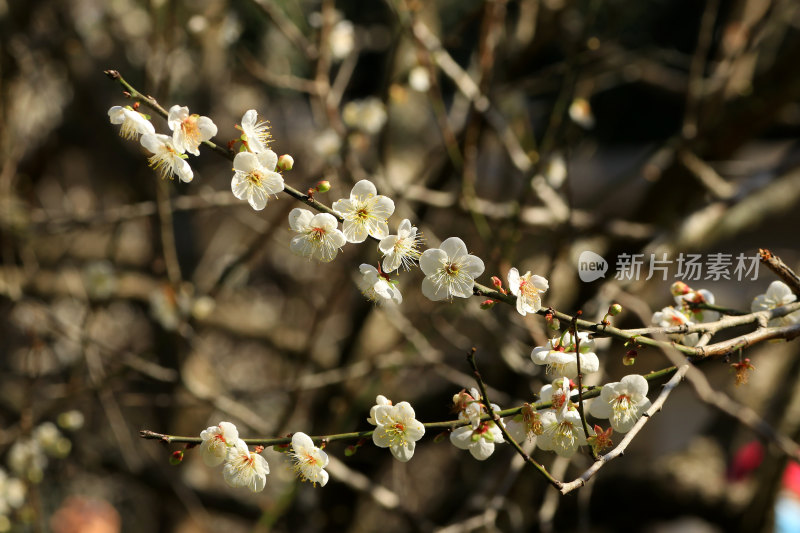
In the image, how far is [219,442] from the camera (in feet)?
3.04

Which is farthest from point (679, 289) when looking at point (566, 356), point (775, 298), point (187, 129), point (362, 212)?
point (187, 129)

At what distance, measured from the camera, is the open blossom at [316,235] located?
87 cm

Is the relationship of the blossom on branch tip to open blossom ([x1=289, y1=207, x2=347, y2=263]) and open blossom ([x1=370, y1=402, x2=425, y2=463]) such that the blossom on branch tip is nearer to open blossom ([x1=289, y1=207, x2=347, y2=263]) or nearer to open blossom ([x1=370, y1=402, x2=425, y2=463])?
open blossom ([x1=370, y1=402, x2=425, y2=463])

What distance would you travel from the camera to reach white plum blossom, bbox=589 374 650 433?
34.8 inches

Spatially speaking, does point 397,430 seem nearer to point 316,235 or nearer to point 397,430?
point 397,430

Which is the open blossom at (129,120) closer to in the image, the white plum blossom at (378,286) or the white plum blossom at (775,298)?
the white plum blossom at (378,286)

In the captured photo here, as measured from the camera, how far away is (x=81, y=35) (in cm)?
276

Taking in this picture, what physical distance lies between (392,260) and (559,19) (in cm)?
168

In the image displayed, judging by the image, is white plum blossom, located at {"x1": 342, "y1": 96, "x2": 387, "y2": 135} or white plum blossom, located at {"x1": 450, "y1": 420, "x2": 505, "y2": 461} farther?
white plum blossom, located at {"x1": 342, "y1": 96, "x2": 387, "y2": 135}

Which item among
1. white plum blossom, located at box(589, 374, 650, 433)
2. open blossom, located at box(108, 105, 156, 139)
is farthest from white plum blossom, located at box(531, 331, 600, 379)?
open blossom, located at box(108, 105, 156, 139)

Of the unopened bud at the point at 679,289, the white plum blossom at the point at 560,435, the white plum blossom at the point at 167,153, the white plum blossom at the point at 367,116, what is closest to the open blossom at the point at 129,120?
the white plum blossom at the point at 167,153

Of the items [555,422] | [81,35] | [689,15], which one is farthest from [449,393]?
[689,15]

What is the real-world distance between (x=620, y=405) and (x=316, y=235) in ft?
1.45

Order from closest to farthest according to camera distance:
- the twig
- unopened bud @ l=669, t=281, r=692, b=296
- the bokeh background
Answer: the twig < unopened bud @ l=669, t=281, r=692, b=296 < the bokeh background
